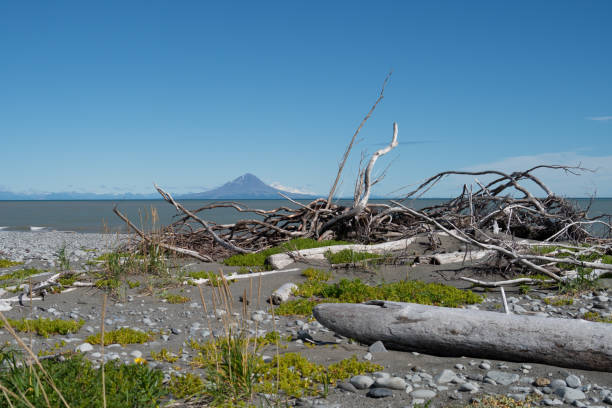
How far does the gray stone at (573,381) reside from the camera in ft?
15.7

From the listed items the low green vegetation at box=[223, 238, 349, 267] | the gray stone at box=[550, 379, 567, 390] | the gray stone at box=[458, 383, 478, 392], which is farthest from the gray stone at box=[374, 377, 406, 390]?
the low green vegetation at box=[223, 238, 349, 267]

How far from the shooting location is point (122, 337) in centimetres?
670

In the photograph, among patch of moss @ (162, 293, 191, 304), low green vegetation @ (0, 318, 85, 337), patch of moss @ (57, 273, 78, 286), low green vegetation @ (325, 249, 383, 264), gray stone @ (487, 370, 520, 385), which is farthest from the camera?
low green vegetation @ (325, 249, 383, 264)

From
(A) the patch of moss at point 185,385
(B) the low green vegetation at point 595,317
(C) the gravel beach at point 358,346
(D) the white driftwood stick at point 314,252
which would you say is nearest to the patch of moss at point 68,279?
(C) the gravel beach at point 358,346

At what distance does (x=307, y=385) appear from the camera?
4910 millimetres

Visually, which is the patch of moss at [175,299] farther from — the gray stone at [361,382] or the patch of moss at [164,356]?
the gray stone at [361,382]

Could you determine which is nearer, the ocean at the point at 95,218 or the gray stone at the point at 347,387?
the gray stone at the point at 347,387

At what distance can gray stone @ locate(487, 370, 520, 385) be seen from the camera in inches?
195

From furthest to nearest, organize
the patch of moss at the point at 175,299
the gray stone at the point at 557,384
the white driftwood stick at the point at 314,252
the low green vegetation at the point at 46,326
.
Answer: the white driftwood stick at the point at 314,252
the patch of moss at the point at 175,299
the low green vegetation at the point at 46,326
the gray stone at the point at 557,384

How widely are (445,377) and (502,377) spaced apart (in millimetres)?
628

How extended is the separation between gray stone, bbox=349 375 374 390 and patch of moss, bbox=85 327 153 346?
11.4 feet

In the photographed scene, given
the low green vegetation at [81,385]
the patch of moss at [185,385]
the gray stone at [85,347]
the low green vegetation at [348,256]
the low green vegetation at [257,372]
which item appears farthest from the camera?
the low green vegetation at [348,256]

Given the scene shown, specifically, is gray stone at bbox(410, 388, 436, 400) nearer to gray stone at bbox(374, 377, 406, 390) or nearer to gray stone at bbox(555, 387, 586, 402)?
gray stone at bbox(374, 377, 406, 390)

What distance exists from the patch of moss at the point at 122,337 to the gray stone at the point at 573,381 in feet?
18.2
